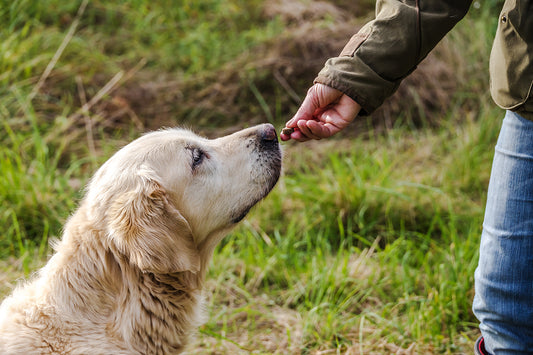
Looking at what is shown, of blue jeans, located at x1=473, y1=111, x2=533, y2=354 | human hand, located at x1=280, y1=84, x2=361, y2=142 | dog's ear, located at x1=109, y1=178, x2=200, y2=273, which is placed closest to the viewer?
blue jeans, located at x1=473, y1=111, x2=533, y2=354

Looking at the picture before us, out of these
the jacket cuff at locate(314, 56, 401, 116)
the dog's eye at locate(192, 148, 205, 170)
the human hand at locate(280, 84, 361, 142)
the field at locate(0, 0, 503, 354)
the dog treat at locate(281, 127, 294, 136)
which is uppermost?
the jacket cuff at locate(314, 56, 401, 116)

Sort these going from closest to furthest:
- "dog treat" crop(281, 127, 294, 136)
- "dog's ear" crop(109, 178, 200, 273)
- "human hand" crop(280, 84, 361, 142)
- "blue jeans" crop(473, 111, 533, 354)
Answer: "blue jeans" crop(473, 111, 533, 354)
"dog's ear" crop(109, 178, 200, 273)
"human hand" crop(280, 84, 361, 142)
"dog treat" crop(281, 127, 294, 136)

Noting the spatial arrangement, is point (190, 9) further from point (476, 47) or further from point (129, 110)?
point (476, 47)

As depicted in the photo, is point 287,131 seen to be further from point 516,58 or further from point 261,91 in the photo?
→ point 261,91

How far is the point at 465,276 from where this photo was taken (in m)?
3.31

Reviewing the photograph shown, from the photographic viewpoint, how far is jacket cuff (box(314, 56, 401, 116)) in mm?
2270

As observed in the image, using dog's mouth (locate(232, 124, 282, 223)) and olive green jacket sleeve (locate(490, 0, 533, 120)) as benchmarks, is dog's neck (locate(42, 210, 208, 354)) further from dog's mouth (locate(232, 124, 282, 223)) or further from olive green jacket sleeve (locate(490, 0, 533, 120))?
olive green jacket sleeve (locate(490, 0, 533, 120))

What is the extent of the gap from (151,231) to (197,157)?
522 mm

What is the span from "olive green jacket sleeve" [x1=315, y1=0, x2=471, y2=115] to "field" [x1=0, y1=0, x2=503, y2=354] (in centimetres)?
151

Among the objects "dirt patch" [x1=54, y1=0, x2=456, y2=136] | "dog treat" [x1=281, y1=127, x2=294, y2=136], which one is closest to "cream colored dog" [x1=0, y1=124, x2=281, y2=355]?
"dog treat" [x1=281, y1=127, x2=294, y2=136]

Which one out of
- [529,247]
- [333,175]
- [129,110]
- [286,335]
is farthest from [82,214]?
[129,110]

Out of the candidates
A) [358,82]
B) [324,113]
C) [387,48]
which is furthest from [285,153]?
[387,48]

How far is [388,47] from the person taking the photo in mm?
2207

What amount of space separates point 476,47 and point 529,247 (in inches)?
177
